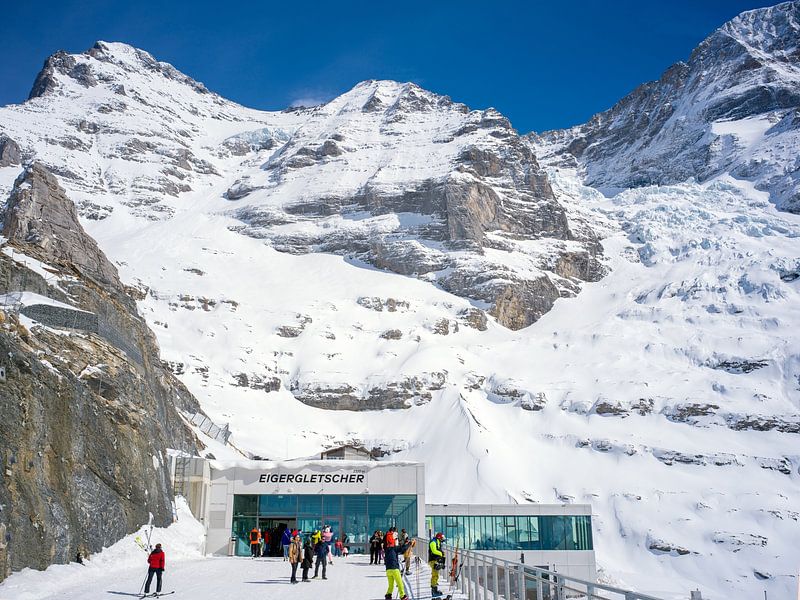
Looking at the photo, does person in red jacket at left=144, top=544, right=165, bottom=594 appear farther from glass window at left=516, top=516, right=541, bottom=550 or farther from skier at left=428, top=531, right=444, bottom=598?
glass window at left=516, top=516, right=541, bottom=550

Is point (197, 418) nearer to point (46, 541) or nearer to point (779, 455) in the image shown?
point (46, 541)

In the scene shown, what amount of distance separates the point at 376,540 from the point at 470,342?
9475 cm

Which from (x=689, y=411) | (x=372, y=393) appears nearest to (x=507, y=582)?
(x=689, y=411)

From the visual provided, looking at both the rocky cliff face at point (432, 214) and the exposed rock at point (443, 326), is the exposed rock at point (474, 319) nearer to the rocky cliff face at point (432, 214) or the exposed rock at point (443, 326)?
the exposed rock at point (443, 326)

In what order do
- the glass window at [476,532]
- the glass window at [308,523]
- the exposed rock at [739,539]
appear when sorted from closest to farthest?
the glass window at [308,523] → the glass window at [476,532] → the exposed rock at [739,539]

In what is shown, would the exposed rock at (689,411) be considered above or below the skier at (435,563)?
above

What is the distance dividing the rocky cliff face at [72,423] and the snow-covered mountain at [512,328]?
4821cm

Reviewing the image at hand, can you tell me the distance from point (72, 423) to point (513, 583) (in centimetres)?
1683

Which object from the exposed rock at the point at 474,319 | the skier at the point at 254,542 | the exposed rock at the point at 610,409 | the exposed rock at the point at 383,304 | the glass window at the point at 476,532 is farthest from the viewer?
the exposed rock at the point at 474,319

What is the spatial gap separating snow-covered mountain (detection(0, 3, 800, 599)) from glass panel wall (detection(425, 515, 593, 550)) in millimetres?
14745

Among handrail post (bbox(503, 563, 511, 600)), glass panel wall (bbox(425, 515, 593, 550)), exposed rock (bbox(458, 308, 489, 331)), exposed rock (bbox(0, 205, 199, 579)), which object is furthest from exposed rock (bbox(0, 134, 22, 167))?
handrail post (bbox(503, 563, 511, 600))

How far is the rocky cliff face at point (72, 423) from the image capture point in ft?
72.7

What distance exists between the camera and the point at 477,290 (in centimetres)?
14388

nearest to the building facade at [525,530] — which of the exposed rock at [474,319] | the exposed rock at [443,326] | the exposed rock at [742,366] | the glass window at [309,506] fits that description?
the glass window at [309,506]
